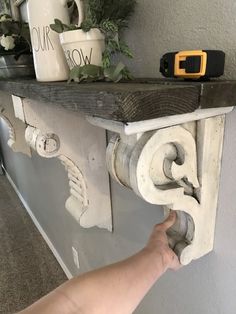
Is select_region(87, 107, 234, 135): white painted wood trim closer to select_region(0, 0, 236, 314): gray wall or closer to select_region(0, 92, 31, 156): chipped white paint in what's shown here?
select_region(0, 0, 236, 314): gray wall

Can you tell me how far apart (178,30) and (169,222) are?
31 centimetres

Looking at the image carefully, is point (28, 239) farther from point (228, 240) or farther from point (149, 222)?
point (228, 240)

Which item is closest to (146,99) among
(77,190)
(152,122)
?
(152,122)

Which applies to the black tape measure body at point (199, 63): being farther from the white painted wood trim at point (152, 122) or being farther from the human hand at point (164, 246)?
the human hand at point (164, 246)

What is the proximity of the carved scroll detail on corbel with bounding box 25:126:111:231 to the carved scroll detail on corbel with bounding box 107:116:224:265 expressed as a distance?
0.21m

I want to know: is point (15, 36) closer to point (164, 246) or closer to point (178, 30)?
point (178, 30)

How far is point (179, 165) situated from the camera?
15.0 inches

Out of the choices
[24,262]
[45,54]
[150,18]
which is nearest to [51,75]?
[45,54]

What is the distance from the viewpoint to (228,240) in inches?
17.4

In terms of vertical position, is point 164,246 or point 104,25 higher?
point 104,25

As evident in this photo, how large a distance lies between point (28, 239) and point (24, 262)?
217 millimetres

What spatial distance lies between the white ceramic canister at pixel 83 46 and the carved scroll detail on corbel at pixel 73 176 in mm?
167

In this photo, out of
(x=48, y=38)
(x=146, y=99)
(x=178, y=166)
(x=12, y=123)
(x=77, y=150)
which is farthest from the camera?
(x=12, y=123)

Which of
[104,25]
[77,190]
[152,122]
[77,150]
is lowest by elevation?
[77,190]
